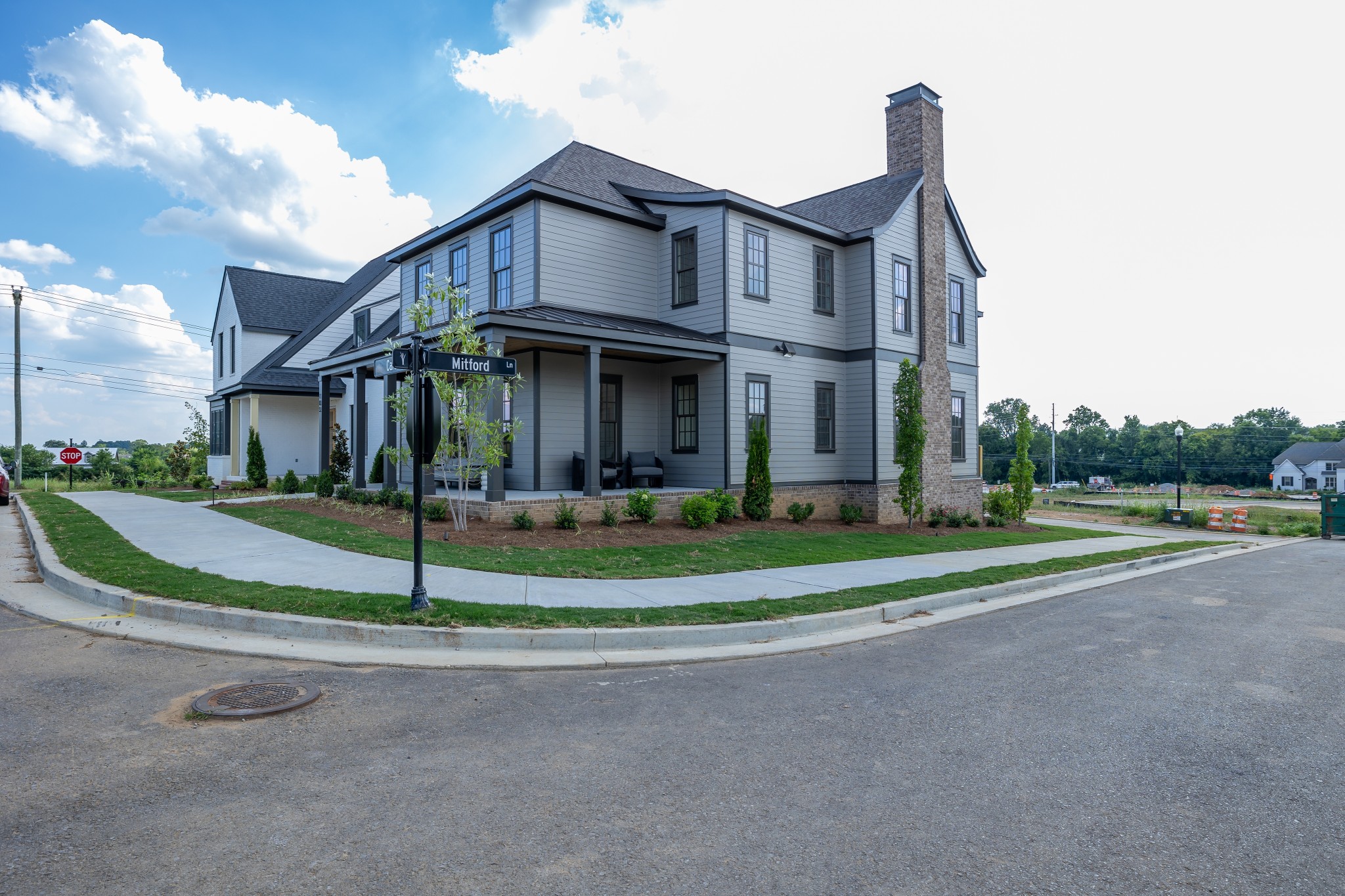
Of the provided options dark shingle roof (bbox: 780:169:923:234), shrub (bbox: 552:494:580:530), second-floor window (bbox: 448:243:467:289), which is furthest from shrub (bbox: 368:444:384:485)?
dark shingle roof (bbox: 780:169:923:234)

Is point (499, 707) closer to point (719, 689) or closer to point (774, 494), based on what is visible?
point (719, 689)

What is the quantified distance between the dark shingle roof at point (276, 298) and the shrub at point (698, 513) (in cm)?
2162

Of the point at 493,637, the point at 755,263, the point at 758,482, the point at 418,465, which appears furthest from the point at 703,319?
the point at 493,637

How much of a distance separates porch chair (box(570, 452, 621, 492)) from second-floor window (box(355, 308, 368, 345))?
38.1 feet

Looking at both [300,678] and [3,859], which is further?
[300,678]

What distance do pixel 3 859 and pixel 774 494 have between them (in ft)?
52.5

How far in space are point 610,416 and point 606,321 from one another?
2502 millimetres

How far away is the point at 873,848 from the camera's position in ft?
11.2

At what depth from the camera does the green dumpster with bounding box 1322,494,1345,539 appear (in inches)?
975

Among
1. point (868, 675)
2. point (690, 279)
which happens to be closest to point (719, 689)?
point (868, 675)

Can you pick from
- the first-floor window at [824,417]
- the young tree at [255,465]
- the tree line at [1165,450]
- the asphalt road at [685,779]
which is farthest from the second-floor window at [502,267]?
the tree line at [1165,450]

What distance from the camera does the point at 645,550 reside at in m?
12.4

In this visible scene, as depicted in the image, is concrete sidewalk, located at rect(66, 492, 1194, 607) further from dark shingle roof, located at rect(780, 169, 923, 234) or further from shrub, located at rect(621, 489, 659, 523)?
dark shingle roof, located at rect(780, 169, 923, 234)

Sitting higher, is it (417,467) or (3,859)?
(417,467)
